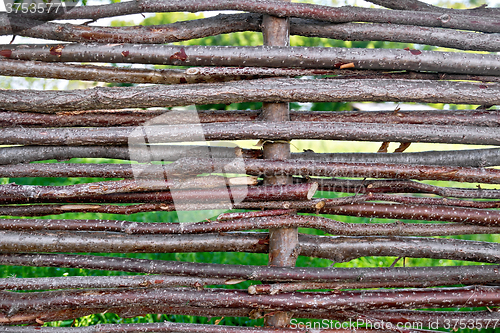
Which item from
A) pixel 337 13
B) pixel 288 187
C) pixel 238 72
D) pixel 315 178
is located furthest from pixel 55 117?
pixel 337 13

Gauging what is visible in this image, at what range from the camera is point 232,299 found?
1.50 metres

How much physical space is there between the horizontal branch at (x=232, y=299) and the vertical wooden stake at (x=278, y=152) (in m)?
0.16

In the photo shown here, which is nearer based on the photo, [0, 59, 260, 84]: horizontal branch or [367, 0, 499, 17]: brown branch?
[0, 59, 260, 84]: horizontal branch

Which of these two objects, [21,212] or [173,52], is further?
[21,212]

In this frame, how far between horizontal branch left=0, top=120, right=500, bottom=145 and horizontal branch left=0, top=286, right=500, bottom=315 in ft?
2.01

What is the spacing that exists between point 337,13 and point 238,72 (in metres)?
0.47

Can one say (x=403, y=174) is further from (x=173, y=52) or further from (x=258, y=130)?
(x=173, y=52)

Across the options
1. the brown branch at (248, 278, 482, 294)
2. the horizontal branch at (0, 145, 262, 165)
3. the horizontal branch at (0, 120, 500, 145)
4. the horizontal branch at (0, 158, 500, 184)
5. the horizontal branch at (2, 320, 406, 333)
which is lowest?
the horizontal branch at (2, 320, 406, 333)

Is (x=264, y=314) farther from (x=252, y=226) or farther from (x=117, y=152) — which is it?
(x=117, y=152)

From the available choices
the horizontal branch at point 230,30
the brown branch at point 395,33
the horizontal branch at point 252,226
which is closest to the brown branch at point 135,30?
the horizontal branch at point 230,30

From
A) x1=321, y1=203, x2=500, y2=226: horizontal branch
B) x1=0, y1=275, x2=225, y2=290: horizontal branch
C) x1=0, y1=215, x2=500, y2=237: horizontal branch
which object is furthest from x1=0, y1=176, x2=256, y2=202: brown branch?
x1=0, y1=275, x2=225, y2=290: horizontal branch

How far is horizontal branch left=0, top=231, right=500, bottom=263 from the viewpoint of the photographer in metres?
1.52

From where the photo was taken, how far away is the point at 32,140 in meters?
1.50

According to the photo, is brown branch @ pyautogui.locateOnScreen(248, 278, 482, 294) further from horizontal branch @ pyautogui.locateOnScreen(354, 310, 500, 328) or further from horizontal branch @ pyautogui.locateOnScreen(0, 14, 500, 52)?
horizontal branch @ pyautogui.locateOnScreen(0, 14, 500, 52)
